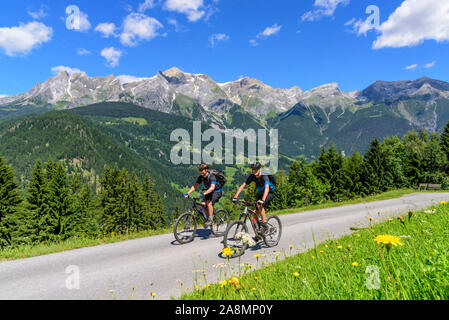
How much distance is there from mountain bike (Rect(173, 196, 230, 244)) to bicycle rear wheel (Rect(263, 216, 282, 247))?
2357 millimetres

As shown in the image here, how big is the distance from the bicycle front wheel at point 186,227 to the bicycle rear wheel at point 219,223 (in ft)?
2.83

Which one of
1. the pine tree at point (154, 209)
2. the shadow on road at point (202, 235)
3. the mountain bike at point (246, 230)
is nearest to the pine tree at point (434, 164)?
the mountain bike at point (246, 230)

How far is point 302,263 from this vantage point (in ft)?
18.5

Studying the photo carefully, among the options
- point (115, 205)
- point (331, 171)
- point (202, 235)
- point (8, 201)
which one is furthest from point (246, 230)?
point (115, 205)

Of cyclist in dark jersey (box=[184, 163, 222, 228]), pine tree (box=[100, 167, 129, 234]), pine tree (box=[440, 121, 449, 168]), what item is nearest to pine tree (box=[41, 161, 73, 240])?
pine tree (box=[100, 167, 129, 234])

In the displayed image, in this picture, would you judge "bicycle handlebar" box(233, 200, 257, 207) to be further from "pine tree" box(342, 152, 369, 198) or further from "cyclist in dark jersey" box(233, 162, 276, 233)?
"pine tree" box(342, 152, 369, 198)

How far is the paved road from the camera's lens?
529cm

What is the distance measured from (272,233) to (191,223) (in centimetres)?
318

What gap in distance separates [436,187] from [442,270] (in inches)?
1550

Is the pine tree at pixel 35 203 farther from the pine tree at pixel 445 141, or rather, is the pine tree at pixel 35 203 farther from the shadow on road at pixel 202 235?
the pine tree at pixel 445 141

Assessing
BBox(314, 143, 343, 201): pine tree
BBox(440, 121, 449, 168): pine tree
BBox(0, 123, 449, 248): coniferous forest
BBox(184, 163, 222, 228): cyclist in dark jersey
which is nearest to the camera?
BBox(184, 163, 222, 228): cyclist in dark jersey

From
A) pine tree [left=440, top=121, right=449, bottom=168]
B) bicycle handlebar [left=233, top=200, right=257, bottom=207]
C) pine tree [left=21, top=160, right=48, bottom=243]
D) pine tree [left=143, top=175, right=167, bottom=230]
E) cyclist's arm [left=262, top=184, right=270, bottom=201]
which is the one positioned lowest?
pine tree [left=143, top=175, right=167, bottom=230]
